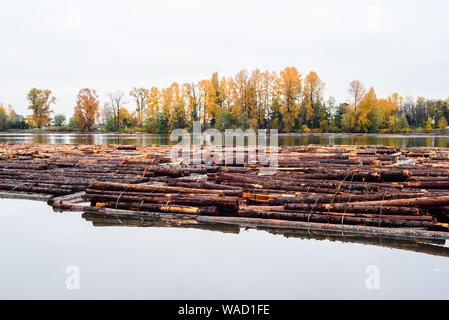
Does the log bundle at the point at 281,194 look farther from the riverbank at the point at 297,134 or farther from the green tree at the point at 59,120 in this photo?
the green tree at the point at 59,120

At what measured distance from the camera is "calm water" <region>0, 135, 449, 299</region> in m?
4.91

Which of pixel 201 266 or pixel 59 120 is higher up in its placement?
pixel 59 120

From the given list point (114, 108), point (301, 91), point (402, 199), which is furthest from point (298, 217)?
point (114, 108)

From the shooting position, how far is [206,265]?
5832 mm

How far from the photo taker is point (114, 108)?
93.1 metres

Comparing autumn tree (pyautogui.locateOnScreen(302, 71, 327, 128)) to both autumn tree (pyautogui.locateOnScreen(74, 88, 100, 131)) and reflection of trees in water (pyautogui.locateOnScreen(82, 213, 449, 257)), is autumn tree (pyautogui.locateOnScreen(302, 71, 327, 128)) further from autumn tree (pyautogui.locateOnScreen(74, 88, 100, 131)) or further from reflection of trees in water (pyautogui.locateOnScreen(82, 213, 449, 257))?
reflection of trees in water (pyautogui.locateOnScreen(82, 213, 449, 257))

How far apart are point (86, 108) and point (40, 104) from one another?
1538cm

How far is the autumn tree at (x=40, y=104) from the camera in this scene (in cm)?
9256

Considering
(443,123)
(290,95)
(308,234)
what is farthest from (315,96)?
(308,234)

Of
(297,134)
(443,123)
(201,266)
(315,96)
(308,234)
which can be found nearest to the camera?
(201,266)

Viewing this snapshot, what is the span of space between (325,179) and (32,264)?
26.1 ft

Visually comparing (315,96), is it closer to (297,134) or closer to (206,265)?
(297,134)

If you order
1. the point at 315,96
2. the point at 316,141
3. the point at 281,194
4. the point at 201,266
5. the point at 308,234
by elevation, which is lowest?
the point at 201,266
